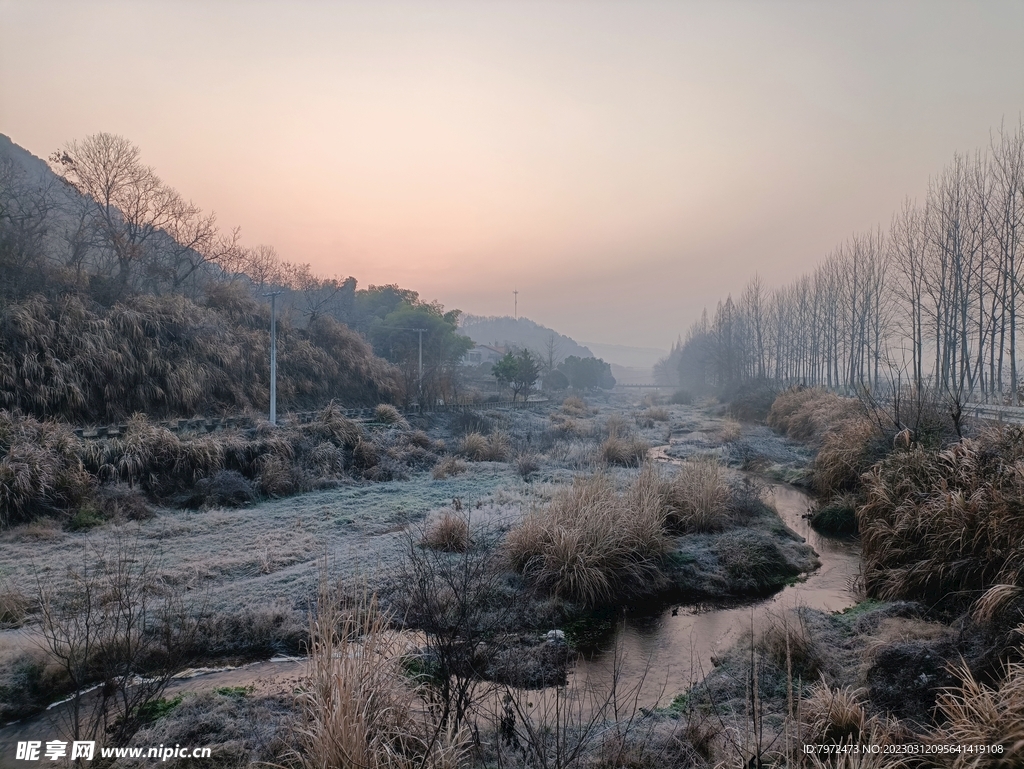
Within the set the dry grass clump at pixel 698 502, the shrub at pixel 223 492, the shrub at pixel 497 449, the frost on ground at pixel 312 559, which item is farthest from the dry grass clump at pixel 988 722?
the shrub at pixel 497 449

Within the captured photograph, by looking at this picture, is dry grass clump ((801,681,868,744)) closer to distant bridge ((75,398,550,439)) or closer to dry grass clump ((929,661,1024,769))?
dry grass clump ((929,661,1024,769))

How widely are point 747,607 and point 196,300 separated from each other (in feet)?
78.1

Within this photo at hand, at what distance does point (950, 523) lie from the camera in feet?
19.3

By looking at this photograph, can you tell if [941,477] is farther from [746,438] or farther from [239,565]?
[746,438]

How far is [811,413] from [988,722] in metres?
22.2

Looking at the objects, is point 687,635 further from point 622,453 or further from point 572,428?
point 572,428

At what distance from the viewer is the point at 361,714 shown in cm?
308

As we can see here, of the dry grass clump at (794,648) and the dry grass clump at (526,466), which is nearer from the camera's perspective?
the dry grass clump at (794,648)

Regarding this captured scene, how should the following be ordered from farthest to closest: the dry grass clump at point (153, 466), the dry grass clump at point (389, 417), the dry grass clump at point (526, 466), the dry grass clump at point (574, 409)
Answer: the dry grass clump at point (574, 409), the dry grass clump at point (389, 417), the dry grass clump at point (526, 466), the dry grass clump at point (153, 466)

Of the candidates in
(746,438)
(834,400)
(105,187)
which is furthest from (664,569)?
(105,187)

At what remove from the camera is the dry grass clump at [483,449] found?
17.6 m

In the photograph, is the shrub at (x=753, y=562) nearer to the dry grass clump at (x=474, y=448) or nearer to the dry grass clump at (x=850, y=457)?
the dry grass clump at (x=850, y=457)

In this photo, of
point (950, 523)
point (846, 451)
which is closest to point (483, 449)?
point (846, 451)

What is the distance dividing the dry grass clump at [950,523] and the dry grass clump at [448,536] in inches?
212
